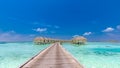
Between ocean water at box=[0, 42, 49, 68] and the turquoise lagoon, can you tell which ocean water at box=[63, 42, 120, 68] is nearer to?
the turquoise lagoon

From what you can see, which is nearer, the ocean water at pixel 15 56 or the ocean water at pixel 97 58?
the ocean water at pixel 15 56

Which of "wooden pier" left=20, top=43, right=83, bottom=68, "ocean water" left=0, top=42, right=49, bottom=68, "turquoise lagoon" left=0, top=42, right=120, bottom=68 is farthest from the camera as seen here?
"turquoise lagoon" left=0, top=42, right=120, bottom=68

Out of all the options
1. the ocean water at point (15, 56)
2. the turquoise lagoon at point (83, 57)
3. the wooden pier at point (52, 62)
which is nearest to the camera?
the wooden pier at point (52, 62)

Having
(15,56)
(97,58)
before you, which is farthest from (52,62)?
(15,56)

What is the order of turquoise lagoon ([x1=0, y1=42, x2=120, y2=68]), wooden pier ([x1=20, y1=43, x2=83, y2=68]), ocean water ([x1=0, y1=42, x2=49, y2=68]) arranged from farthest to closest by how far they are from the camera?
turquoise lagoon ([x1=0, y1=42, x2=120, y2=68]), ocean water ([x1=0, y1=42, x2=49, y2=68]), wooden pier ([x1=20, y1=43, x2=83, y2=68])

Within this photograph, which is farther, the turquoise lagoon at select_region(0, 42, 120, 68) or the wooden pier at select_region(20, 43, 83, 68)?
the turquoise lagoon at select_region(0, 42, 120, 68)

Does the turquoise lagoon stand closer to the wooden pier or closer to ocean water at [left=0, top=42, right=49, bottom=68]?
ocean water at [left=0, top=42, right=49, bottom=68]

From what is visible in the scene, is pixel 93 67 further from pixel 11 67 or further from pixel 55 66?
pixel 11 67

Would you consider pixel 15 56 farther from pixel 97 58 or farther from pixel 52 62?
pixel 52 62

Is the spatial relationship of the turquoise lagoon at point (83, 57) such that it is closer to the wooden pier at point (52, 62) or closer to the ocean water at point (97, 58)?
the ocean water at point (97, 58)

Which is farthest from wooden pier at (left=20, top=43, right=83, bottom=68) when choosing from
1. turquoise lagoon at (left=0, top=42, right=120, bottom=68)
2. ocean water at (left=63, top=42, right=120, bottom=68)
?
ocean water at (left=63, top=42, right=120, bottom=68)

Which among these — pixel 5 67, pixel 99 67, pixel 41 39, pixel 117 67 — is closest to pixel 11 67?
pixel 5 67

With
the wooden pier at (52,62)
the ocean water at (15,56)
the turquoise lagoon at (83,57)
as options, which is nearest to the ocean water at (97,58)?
the turquoise lagoon at (83,57)

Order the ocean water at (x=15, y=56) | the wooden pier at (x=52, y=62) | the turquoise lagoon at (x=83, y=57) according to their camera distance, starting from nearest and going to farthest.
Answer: the wooden pier at (x=52, y=62)
the ocean water at (x=15, y=56)
the turquoise lagoon at (x=83, y=57)
